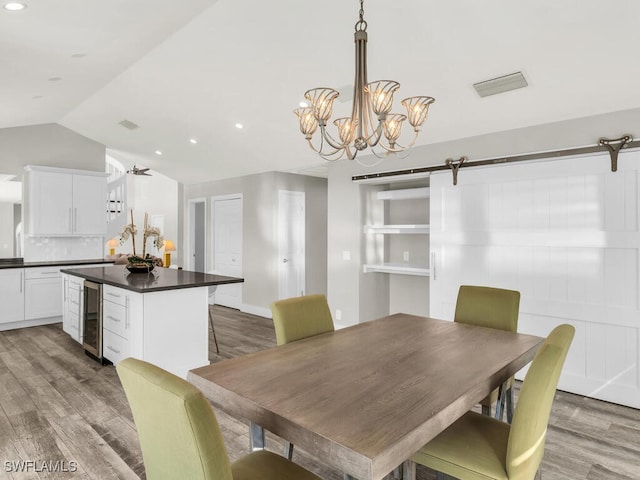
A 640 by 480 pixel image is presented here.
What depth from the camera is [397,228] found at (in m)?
4.63

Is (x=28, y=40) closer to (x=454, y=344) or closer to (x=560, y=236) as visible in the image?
(x=454, y=344)

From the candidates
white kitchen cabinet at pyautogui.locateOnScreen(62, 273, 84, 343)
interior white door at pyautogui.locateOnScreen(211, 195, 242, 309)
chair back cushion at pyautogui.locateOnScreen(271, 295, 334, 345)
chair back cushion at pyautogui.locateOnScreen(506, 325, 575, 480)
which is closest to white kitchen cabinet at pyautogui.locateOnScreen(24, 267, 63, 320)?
white kitchen cabinet at pyautogui.locateOnScreen(62, 273, 84, 343)

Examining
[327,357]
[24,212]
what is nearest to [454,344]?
[327,357]

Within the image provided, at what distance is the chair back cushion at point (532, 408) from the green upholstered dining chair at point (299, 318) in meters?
1.08

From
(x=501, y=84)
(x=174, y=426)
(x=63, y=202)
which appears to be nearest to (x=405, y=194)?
(x=501, y=84)

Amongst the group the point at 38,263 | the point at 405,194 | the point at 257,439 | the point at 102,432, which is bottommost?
the point at 102,432

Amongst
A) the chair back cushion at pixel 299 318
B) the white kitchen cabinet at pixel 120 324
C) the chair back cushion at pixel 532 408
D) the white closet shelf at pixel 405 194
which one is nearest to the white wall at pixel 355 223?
the white closet shelf at pixel 405 194

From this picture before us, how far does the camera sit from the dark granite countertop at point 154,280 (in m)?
3.36

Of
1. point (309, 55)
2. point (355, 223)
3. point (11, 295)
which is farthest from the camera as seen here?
point (11, 295)

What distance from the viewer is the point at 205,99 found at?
14.6ft

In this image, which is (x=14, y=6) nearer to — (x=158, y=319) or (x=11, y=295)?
(x=158, y=319)

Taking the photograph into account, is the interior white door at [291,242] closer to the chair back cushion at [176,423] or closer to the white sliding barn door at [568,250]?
the white sliding barn door at [568,250]

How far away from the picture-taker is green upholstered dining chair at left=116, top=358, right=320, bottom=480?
1021 millimetres

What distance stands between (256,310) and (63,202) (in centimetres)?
340
